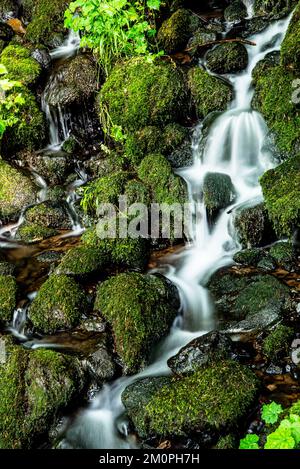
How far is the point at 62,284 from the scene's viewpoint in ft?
19.4

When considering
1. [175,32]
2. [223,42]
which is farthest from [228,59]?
[175,32]

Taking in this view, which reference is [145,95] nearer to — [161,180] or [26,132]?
[161,180]

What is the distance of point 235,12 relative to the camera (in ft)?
33.9

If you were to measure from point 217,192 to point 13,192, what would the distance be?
3.85 meters

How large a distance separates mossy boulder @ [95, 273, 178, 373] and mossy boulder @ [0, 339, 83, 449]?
1.96ft

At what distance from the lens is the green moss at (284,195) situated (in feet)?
20.0

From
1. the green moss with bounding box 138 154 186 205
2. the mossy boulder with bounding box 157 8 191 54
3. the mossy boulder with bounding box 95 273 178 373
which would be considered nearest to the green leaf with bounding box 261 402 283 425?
the mossy boulder with bounding box 95 273 178 373

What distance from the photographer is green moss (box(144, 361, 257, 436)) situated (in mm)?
4094

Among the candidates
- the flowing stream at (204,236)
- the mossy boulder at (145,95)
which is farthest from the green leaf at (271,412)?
the mossy boulder at (145,95)

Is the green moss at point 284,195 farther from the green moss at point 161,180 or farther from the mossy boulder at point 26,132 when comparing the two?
the mossy boulder at point 26,132

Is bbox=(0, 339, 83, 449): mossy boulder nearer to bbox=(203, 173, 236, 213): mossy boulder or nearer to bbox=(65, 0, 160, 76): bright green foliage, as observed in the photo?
bbox=(203, 173, 236, 213): mossy boulder
